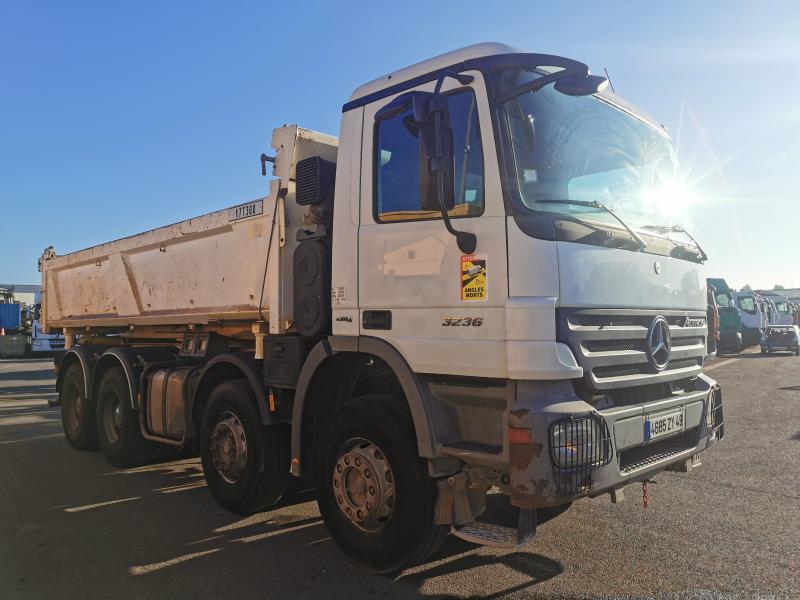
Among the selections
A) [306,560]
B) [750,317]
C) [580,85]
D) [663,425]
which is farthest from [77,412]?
[750,317]

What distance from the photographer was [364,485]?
13.1ft

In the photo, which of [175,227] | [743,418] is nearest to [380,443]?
[175,227]

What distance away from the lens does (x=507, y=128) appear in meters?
3.50

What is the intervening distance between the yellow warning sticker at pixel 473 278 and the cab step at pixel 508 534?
47.1 inches

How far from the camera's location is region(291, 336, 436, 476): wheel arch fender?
141 inches

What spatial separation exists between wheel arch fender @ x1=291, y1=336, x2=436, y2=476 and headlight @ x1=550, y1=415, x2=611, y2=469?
0.74 m

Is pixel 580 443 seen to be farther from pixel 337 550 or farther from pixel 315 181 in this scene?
pixel 315 181

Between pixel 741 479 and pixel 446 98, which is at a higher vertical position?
pixel 446 98

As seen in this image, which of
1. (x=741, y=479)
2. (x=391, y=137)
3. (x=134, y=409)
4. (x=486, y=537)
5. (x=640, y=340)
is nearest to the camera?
(x=486, y=537)

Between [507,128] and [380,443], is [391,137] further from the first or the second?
[380,443]

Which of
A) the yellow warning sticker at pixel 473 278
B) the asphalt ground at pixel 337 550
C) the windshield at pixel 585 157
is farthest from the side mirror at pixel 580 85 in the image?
the asphalt ground at pixel 337 550

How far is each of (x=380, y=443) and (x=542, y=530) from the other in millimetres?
1729

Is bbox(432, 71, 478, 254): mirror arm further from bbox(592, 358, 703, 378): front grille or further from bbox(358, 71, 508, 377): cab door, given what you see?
bbox(592, 358, 703, 378): front grille

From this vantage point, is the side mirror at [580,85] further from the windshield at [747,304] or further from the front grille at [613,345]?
the windshield at [747,304]
